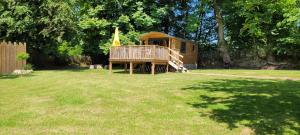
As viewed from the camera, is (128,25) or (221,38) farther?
(221,38)

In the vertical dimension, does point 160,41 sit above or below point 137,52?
above

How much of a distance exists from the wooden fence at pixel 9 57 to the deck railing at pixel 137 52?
6087mm

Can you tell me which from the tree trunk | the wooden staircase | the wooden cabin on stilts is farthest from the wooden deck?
the tree trunk

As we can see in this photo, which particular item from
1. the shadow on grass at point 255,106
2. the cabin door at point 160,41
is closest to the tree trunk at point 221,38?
the cabin door at point 160,41

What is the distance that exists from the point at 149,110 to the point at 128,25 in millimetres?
24530

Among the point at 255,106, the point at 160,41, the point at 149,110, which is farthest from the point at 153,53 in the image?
the point at 149,110

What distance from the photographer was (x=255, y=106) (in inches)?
440

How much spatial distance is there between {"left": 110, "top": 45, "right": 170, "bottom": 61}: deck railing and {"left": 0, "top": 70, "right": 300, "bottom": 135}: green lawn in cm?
1061

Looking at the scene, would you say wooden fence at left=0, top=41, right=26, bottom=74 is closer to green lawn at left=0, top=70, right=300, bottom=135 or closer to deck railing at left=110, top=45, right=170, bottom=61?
deck railing at left=110, top=45, right=170, bottom=61

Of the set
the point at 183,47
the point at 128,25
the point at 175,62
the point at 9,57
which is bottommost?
the point at 175,62

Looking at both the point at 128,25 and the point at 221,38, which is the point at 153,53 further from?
the point at 221,38

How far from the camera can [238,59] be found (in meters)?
39.2

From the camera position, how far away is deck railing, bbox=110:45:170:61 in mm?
25281

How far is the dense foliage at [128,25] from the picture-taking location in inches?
1155
